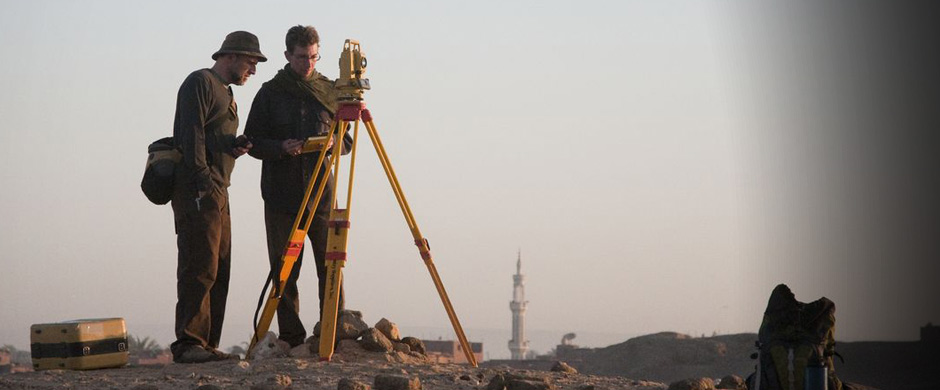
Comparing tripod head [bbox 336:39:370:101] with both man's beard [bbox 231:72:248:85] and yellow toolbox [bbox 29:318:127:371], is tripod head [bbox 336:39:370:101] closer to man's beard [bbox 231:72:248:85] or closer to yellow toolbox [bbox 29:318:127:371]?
man's beard [bbox 231:72:248:85]

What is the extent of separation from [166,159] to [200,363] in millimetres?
1342

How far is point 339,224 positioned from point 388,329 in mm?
1377

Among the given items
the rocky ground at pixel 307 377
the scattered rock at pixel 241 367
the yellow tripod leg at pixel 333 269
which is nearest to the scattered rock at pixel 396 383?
the rocky ground at pixel 307 377

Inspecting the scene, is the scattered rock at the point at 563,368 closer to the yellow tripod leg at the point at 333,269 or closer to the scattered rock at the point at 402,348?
the scattered rock at the point at 402,348

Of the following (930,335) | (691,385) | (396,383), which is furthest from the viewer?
(930,335)

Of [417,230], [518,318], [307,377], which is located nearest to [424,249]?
[417,230]

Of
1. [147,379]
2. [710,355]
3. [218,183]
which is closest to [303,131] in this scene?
[218,183]

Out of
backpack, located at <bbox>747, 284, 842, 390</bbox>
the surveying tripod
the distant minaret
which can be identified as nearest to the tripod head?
the surveying tripod

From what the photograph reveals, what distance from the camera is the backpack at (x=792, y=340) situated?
761 centimetres

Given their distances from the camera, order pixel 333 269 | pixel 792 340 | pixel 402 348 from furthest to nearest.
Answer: pixel 402 348 < pixel 333 269 < pixel 792 340

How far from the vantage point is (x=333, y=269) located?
31.8 ft

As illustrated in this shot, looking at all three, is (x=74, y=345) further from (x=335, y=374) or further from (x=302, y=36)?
(x=302, y=36)

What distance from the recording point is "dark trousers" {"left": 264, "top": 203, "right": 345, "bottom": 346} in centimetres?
1028

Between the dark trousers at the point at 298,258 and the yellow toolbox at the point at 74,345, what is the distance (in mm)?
1201
